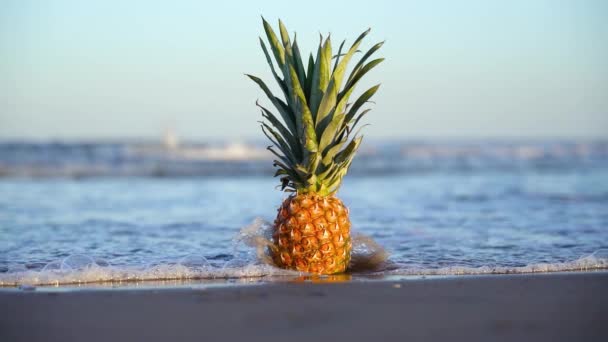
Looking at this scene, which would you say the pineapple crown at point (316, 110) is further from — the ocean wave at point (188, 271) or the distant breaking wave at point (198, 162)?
the distant breaking wave at point (198, 162)

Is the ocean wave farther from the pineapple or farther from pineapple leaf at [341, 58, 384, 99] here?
pineapple leaf at [341, 58, 384, 99]

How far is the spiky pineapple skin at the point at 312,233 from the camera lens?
18.7ft

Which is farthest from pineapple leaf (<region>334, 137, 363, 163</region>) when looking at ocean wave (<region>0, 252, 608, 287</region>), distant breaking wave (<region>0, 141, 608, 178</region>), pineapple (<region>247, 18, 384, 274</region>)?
distant breaking wave (<region>0, 141, 608, 178</region>)

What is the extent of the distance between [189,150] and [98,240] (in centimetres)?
2968

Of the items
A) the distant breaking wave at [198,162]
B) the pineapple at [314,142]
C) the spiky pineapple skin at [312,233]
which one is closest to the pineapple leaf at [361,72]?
the pineapple at [314,142]

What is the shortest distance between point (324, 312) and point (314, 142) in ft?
5.52

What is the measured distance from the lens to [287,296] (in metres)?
4.90

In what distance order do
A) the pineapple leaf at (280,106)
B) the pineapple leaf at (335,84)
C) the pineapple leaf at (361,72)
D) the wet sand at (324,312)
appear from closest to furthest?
the wet sand at (324,312)
the pineapple leaf at (335,84)
the pineapple leaf at (361,72)
the pineapple leaf at (280,106)

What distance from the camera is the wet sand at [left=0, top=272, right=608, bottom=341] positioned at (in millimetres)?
3953

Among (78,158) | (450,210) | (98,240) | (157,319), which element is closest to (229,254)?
(98,240)

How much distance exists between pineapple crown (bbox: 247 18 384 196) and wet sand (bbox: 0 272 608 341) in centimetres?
101

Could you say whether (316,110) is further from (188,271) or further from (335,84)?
(188,271)

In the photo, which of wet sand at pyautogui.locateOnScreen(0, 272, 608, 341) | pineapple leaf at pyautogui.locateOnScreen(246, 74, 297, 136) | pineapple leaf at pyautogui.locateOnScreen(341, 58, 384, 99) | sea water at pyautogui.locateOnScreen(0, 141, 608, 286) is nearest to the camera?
wet sand at pyautogui.locateOnScreen(0, 272, 608, 341)

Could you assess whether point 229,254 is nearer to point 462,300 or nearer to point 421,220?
point 462,300
